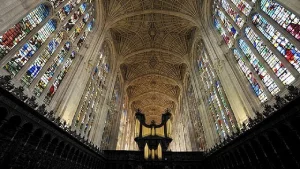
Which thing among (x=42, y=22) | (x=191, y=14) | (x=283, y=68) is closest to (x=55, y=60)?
(x=42, y=22)

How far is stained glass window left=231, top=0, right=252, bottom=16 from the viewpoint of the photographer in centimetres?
1079

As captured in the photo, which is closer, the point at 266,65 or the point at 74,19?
the point at 266,65

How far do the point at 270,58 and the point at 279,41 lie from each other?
987mm

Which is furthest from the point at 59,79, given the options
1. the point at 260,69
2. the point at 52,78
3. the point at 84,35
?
the point at 260,69

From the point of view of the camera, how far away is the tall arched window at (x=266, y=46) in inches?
300

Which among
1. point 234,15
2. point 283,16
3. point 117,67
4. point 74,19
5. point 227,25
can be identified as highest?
point 117,67

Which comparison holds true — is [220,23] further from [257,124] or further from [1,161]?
[1,161]

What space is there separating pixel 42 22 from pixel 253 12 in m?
12.7

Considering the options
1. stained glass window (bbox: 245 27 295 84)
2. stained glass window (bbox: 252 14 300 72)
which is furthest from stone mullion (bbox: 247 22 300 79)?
stained glass window (bbox: 245 27 295 84)

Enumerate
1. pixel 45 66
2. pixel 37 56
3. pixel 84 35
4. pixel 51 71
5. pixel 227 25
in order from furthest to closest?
pixel 84 35, pixel 227 25, pixel 51 71, pixel 45 66, pixel 37 56

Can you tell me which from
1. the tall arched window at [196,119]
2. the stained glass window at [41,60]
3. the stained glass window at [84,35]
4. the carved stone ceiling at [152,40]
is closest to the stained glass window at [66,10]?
the stained glass window at [41,60]

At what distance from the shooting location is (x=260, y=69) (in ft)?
31.8

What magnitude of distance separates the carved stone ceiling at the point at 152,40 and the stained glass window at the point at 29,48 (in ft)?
32.7

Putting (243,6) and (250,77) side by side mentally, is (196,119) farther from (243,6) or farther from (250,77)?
(243,6)
